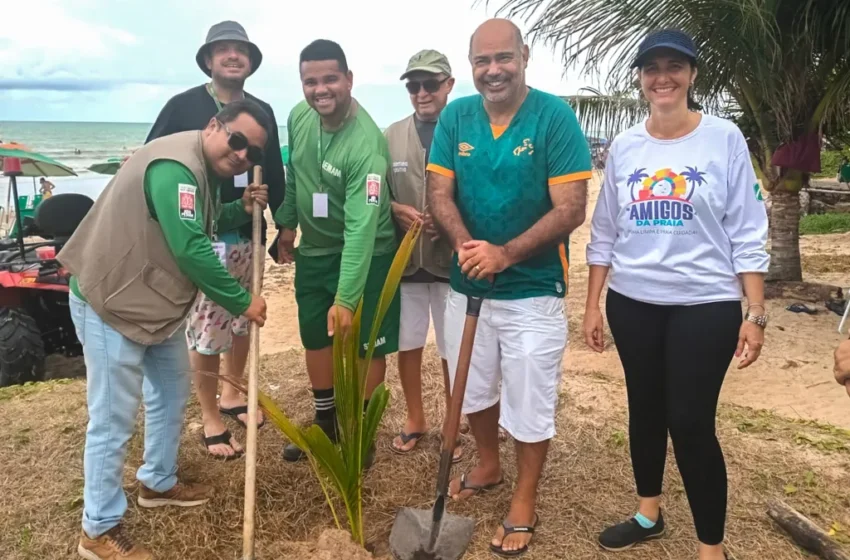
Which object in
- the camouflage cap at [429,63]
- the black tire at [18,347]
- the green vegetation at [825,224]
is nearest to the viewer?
the camouflage cap at [429,63]

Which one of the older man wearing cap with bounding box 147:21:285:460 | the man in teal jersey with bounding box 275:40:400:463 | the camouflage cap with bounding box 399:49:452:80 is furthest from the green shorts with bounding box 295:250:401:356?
the camouflage cap with bounding box 399:49:452:80

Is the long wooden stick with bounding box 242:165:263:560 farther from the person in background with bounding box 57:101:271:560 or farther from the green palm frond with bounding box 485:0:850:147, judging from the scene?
the green palm frond with bounding box 485:0:850:147

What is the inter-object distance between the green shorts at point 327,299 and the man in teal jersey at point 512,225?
558mm

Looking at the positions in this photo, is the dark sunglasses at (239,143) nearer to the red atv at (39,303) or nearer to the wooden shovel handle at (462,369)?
the wooden shovel handle at (462,369)

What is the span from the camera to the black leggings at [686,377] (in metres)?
2.33

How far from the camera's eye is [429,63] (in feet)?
10.9

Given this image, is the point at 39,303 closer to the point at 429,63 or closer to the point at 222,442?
the point at 222,442

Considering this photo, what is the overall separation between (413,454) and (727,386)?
3042 mm

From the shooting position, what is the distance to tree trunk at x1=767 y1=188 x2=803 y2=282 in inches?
298


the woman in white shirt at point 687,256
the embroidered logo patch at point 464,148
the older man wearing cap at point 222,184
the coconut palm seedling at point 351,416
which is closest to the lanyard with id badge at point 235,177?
the older man wearing cap at point 222,184

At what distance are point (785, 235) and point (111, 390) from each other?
7594 mm

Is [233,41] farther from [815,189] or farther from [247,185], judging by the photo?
[815,189]

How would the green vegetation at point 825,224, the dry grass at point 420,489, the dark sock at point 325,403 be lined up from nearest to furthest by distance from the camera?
the dry grass at point 420,489
the dark sock at point 325,403
the green vegetation at point 825,224

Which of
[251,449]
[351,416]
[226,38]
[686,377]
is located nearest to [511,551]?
[351,416]
